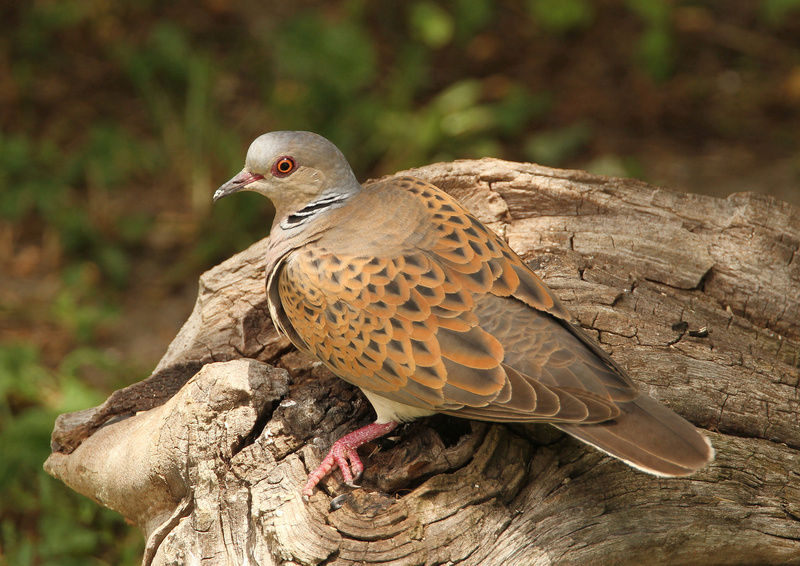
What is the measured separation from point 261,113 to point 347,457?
4.70 meters

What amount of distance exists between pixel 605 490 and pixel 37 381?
3757 mm

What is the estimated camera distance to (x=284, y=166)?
12.3 ft

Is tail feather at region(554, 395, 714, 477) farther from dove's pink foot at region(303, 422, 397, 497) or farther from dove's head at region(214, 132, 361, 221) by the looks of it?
dove's head at region(214, 132, 361, 221)

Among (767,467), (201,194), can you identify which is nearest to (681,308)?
(767,467)

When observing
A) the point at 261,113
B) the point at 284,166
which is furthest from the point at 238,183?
the point at 261,113

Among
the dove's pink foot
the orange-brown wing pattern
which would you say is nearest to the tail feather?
the orange-brown wing pattern

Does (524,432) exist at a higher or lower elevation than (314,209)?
lower

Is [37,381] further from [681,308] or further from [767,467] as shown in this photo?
[767,467]

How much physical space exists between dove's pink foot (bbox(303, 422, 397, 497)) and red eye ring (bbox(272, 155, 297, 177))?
122 cm

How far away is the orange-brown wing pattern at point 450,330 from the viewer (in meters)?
2.99

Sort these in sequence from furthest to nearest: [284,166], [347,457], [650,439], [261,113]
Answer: [261,113], [284,166], [347,457], [650,439]

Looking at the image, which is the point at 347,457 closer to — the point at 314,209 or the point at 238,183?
the point at 314,209

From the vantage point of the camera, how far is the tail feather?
9.32ft

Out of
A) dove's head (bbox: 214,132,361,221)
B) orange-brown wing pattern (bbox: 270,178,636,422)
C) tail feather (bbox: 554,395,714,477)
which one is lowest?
tail feather (bbox: 554,395,714,477)
